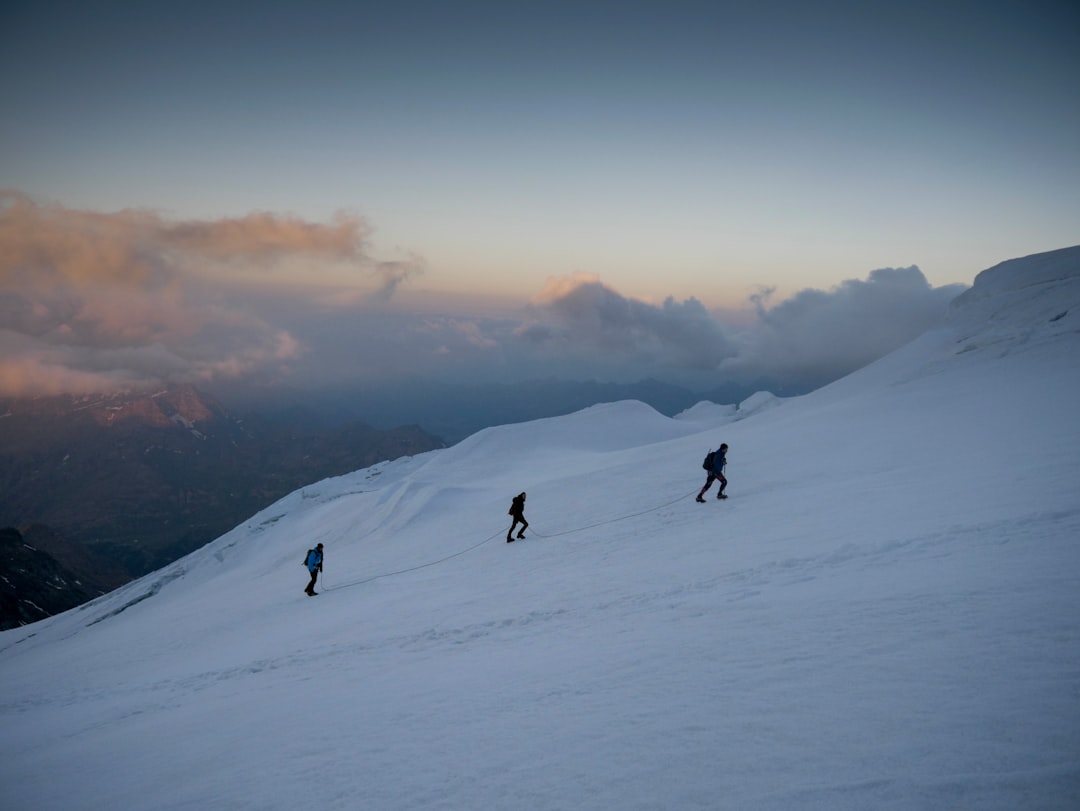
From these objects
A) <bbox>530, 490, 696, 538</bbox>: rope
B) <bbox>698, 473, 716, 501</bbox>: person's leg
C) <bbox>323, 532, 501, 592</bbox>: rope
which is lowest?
<bbox>323, 532, 501, 592</bbox>: rope

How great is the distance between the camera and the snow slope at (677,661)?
495 cm

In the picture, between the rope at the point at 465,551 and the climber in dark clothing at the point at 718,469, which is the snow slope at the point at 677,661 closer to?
the rope at the point at 465,551

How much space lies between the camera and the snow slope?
4.95 meters

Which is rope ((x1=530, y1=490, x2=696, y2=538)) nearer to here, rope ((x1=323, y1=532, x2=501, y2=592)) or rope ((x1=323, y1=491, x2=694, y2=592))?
rope ((x1=323, y1=491, x2=694, y2=592))

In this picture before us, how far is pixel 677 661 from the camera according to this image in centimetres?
746

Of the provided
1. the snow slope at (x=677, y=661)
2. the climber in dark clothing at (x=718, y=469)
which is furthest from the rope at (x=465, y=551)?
the climber in dark clothing at (x=718, y=469)

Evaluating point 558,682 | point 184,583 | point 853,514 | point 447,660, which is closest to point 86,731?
point 447,660

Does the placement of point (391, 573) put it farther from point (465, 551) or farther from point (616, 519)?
point (616, 519)

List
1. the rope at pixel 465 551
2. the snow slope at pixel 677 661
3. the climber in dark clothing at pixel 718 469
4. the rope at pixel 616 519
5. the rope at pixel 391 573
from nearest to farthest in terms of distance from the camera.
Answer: the snow slope at pixel 677 661 → the climber in dark clothing at pixel 718 469 → the rope at pixel 616 519 → the rope at pixel 465 551 → the rope at pixel 391 573

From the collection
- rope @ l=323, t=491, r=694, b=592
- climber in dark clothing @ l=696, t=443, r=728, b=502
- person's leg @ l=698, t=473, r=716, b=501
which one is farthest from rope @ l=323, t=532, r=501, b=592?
climber in dark clothing @ l=696, t=443, r=728, b=502

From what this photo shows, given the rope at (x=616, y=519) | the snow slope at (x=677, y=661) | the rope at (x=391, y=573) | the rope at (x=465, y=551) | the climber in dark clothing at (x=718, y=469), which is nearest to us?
the snow slope at (x=677, y=661)

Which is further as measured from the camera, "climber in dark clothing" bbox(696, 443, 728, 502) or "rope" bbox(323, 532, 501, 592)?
"rope" bbox(323, 532, 501, 592)

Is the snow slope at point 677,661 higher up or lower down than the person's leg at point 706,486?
lower down

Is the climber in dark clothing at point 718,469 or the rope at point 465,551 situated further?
the rope at point 465,551
